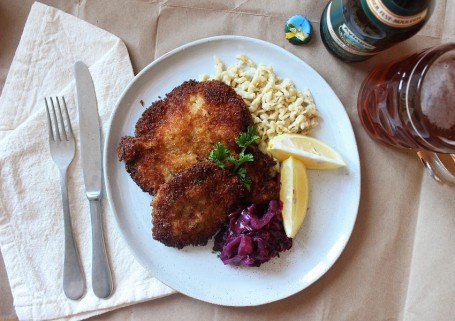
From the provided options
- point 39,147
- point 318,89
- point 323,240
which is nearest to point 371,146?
point 318,89

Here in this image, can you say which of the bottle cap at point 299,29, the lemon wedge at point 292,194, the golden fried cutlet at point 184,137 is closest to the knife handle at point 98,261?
the golden fried cutlet at point 184,137

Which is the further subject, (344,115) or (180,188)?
(344,115)

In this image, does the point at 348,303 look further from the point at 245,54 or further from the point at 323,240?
the point at 245,54

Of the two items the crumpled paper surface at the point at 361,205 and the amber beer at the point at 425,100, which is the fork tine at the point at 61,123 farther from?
the amber beer at the point at 425,100

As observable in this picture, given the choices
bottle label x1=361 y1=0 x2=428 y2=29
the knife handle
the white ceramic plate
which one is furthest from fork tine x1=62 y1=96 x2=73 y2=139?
bottle label x1=361 y1=0 x2=428 y2=29

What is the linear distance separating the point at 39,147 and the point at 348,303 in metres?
1.53

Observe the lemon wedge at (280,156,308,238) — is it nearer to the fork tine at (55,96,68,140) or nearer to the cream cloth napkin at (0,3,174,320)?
the cream cloth napkin at (0,3,174,320)

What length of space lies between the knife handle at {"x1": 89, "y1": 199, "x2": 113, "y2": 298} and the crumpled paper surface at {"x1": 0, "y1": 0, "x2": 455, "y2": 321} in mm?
143

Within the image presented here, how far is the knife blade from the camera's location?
6.05 ft

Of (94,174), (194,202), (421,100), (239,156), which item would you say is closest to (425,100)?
(421,100)

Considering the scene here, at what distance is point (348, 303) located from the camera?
1923mm

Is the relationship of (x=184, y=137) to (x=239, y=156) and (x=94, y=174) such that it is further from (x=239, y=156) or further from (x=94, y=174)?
(x=94, y=174)

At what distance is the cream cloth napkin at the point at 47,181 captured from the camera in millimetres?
1871

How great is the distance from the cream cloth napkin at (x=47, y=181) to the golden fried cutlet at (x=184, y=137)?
0.25 metres
